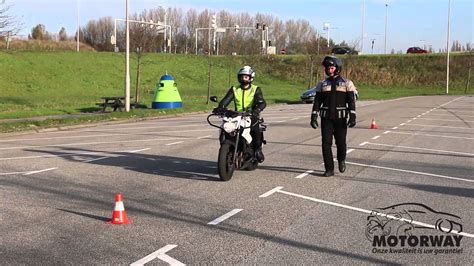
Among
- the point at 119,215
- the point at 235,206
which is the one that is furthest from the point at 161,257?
the point at 235,206

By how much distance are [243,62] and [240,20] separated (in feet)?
167

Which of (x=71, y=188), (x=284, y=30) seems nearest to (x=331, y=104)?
(x=71, y=188)

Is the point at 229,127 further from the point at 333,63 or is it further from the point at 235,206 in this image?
the point at 235,206

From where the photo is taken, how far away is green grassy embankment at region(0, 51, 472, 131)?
3817cm

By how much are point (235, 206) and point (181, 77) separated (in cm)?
5572

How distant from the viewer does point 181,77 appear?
6256 cm

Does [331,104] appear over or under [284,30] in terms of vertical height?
under

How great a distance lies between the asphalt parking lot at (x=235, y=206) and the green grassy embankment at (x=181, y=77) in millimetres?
10798

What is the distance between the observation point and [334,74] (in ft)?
32.2

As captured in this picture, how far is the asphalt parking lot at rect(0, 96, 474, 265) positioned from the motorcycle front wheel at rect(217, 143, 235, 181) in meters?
0.20

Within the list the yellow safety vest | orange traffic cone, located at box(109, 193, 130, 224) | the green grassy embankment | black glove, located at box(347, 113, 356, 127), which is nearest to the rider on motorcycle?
the yellow safety vest

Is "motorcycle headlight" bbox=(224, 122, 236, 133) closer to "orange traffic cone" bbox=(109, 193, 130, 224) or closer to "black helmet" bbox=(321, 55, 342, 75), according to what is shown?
"black helmet" bbox=(321, 55, 342, 75)

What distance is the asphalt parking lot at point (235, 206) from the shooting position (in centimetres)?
562

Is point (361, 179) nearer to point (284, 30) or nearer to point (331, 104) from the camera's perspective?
point (331, 104)
